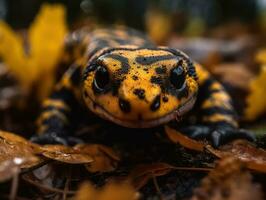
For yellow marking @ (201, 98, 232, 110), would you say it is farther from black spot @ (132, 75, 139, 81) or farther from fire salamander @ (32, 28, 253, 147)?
black spot @ (132, 75, 139, 81)

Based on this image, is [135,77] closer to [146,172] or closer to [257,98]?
[146,172]

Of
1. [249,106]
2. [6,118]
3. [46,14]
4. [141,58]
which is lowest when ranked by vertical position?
[6,118]

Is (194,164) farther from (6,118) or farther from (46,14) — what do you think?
(46,14)

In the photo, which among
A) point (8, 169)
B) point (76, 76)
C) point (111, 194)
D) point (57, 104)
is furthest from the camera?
point (76, 76)

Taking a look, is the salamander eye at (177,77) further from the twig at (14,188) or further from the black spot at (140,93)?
the twig at (14,188)

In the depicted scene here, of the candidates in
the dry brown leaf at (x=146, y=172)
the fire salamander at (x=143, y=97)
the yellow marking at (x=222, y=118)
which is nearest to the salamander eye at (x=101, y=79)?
the fire salamander at (x=143, y=97)

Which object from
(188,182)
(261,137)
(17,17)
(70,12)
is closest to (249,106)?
(261,137)

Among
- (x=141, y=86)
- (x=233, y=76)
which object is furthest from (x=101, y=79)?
(x=233, y=76)
